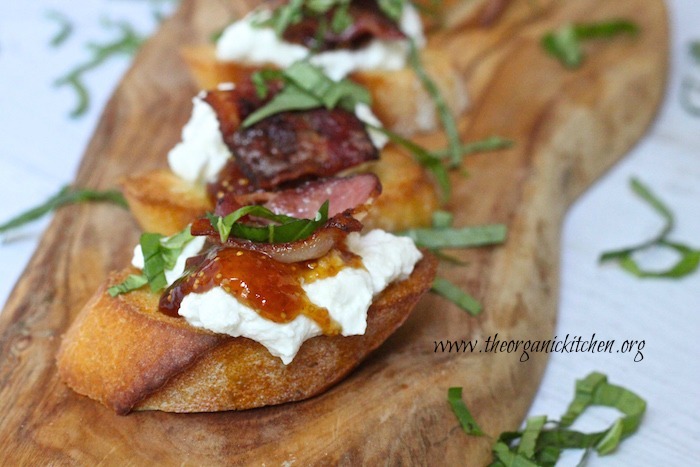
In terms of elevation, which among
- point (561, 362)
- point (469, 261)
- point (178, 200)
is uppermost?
point (178, 200)

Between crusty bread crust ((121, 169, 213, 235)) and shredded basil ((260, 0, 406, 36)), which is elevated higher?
shredded basil ((260, 0, 406, 36))

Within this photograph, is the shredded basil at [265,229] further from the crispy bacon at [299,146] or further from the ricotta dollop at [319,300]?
the crispy bacon at [299,146]

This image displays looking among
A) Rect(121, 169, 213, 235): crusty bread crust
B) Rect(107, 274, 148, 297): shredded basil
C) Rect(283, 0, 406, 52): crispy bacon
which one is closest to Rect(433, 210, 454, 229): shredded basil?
Rect(121, 169, 213, 235): crusty bread crust

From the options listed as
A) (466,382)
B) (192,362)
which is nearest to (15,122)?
(192,362)

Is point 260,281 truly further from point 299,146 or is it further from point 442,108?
point 442,108

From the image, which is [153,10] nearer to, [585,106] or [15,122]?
[15,122]

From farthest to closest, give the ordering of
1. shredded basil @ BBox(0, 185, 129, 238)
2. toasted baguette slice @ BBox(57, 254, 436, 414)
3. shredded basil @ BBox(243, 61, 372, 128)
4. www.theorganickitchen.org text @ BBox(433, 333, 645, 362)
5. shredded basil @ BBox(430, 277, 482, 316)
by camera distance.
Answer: shredded basil @ BBox(0, 185, 129, 238)
shredded basil @ BBox(243, 61, 372, 128)
shredded basil @ BBox(430, 277, 482, 316)
www.theorganickitchen.org text @ BBox(433, 333, 645, 362)
toasted baguette slice @ BBox(57, 254, 436, 414)

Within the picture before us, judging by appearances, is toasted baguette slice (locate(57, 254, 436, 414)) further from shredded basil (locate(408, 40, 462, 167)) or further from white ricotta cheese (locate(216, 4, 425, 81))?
white ricotta cheese (locate(216, 4, 425, 81))
